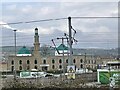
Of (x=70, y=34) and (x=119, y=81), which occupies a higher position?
(x=70, y=34)

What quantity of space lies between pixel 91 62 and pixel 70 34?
50.9 m

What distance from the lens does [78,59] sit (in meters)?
64.0

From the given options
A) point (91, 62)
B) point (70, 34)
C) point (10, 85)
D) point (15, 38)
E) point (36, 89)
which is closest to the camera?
point (70, 34)

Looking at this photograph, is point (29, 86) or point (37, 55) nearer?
point (29, 86)

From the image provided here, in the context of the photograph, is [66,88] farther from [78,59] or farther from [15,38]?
[78,59]

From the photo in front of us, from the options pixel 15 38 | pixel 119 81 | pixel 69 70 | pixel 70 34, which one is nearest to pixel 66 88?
pixel 69 70

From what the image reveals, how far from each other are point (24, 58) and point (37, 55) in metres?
3.84

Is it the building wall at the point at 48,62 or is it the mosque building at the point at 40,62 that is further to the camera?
the building wall at the point at 48,62

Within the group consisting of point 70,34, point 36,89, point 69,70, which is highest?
point 70,34

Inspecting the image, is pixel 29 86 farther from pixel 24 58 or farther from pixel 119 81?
pixel 24 58

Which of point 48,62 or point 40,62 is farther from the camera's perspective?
point 40,62

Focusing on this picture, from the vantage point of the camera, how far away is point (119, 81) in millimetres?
18109

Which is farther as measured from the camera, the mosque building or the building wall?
the building wall

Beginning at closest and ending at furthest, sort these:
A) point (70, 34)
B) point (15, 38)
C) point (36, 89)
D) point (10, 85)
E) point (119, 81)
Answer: point (70, 34) < point (36, 89) < point (10, 85) < point (119, 81) < point (15, 38)
